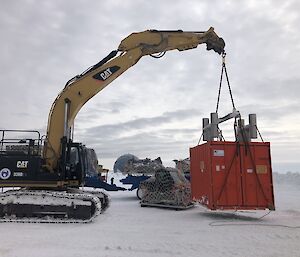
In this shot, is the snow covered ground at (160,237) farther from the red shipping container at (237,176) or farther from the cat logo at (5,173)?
the cat logo at (5,173)

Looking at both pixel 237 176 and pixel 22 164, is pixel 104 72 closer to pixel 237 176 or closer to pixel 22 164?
pixel 22 164

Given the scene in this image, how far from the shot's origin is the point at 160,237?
7863mm

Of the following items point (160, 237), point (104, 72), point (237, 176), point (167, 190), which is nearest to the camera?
point (160, 237)

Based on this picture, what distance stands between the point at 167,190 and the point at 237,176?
159 inches

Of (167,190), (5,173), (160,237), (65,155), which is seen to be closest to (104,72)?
(65,155)

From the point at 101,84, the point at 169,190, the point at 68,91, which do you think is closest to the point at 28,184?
the point at 68,91

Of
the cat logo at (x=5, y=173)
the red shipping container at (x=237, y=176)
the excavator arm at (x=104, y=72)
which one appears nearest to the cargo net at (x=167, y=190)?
the red shipping container at (x=237, y=176)

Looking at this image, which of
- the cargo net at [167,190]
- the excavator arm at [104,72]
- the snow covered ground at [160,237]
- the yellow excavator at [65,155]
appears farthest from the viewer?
the cargo net at [167,190]

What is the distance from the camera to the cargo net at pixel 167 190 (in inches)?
545

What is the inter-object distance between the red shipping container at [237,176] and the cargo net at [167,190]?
259cm

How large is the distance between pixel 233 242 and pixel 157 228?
2344 millimetres

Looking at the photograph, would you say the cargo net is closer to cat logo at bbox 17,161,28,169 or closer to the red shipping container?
the red shipping container

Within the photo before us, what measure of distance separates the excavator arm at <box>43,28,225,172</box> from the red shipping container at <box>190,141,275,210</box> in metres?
3.65

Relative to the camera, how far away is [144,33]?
41.9 feet
